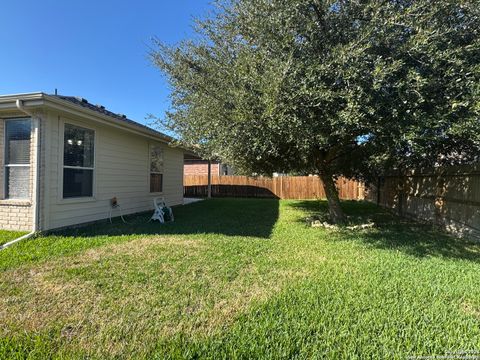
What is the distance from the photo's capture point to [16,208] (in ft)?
20.2

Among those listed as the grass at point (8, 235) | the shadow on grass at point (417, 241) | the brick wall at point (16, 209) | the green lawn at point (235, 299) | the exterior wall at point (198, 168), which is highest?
the exterior wall at point (198, 168)

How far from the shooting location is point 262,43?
530 centimetres

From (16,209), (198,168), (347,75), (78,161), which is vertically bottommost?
(16,209)

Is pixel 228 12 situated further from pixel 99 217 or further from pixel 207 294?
pixel 99 217

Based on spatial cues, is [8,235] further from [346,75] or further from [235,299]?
[346,75]

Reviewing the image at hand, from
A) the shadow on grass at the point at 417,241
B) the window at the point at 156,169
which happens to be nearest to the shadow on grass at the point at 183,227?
the window at the point at 156,169

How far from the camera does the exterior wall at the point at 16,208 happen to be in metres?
6.00

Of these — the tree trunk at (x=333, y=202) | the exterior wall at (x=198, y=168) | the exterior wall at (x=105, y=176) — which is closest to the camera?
the exterior wall at (x=105, y=176)

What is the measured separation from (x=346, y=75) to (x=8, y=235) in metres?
7.20

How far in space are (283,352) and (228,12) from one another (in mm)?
6104

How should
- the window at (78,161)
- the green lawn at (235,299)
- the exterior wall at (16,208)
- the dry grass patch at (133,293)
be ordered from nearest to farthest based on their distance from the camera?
the green lawn at (235,299), the dry grass patch at (133,293), the exterior wall at (16,208), the window at (78,161)

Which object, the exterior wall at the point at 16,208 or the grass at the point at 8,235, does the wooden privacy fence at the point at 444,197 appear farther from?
the grass at the point at 8,235

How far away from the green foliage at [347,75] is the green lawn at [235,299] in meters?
2.06

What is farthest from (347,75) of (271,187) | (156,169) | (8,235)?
(271,187)
